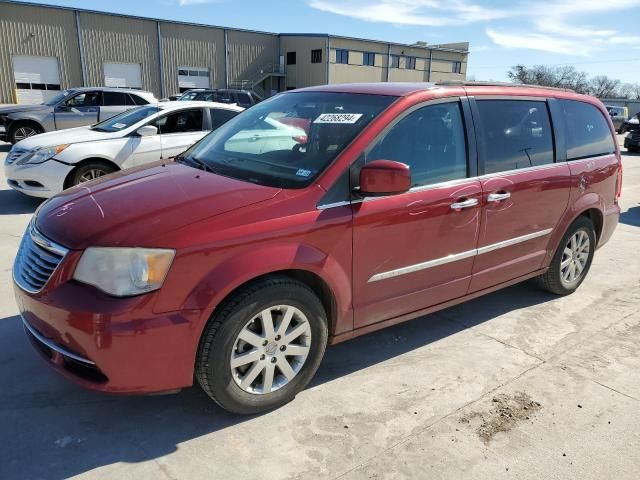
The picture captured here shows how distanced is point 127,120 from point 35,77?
1329 inches

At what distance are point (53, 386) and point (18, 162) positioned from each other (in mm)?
5241

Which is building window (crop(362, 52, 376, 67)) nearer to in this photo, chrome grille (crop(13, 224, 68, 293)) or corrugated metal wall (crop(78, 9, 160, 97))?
corrugated metal wall (crop(78, 9, 160, 97))

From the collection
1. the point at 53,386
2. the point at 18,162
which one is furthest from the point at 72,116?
the point at 53,386

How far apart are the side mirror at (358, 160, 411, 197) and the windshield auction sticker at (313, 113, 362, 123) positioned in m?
0.45

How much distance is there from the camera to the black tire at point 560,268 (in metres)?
4.42

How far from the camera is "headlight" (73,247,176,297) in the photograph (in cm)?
237

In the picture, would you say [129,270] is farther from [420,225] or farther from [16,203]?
[16,203]

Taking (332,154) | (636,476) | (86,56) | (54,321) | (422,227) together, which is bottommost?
(636,476)

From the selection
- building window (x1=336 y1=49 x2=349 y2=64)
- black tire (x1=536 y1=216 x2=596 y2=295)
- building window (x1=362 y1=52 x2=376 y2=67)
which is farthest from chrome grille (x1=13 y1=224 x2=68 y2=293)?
building window (x1=362 y1=52 x2=376 y2=67)

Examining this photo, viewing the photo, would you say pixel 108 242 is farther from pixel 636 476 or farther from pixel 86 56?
pixel 86 56

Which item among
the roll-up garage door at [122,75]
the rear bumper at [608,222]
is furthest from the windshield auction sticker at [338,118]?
the roll-up garage door at [122,75]

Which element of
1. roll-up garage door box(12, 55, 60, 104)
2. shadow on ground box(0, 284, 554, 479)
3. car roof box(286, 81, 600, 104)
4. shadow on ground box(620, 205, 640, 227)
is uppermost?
roll-up garage door box(12, 55, 60, 104)

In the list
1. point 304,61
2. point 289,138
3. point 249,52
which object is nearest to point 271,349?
point 289,138

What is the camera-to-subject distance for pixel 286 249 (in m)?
2.65
